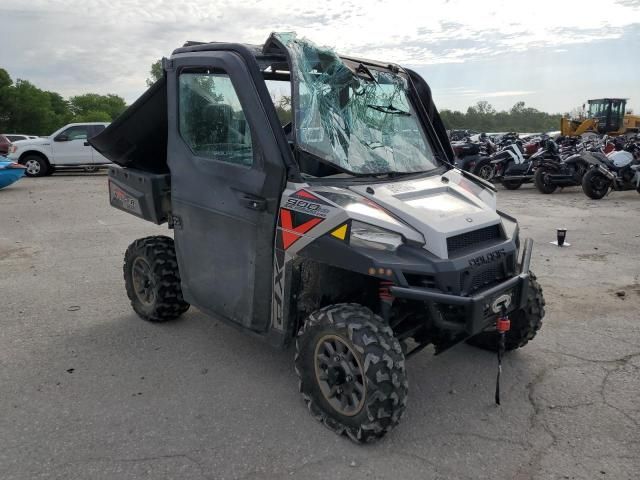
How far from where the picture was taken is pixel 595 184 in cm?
1274

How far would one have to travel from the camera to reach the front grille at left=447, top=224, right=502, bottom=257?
313 cm

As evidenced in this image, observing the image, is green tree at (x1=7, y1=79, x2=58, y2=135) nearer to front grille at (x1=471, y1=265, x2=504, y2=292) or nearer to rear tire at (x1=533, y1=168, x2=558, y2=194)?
rear tire at (x1=533, y1=168, x2=558, y2=194)

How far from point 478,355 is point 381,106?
203cm

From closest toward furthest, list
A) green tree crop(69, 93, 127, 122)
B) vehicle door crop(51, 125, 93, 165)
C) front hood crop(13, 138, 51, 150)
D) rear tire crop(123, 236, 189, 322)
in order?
rear tire crop(123, 236, 189, 322), front hood crop(13, 138, 51, 150), vehicle door crop(51, 125, 93, 165), green tree crop(69, 93, 127, 122)

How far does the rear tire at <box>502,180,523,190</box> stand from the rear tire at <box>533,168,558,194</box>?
873 mm

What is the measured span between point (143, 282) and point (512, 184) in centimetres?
1238

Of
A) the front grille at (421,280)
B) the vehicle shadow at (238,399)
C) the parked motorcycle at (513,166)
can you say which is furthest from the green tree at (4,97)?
the front grille at (421,280)

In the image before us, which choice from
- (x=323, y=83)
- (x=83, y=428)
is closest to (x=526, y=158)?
(x=323, y=83)

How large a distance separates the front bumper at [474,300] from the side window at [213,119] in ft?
4.47

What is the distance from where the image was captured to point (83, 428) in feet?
10.8

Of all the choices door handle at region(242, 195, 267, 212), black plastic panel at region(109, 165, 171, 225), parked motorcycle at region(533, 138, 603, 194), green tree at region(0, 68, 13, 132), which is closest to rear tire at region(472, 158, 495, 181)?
parked motorcycle at region(533, 138, 603, 194)

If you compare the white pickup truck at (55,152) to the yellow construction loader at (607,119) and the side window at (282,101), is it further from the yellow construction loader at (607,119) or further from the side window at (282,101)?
the yellow construction loader at (607,119)

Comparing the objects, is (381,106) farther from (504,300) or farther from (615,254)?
(615,254)

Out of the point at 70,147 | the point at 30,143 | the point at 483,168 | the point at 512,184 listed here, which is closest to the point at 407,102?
the point at 512,184
